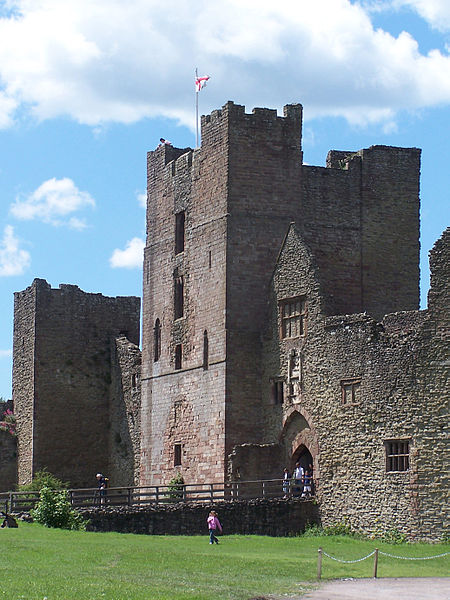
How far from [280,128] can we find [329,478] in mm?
13225

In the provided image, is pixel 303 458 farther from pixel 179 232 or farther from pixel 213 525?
pixel 179 232

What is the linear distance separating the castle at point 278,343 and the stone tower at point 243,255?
2.7 inches

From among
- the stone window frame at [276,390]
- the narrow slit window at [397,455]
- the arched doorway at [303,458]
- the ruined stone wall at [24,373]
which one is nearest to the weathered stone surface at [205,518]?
the arched doorway at [303,458]

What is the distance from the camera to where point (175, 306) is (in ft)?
164

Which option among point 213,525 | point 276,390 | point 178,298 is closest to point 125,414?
point 178,298

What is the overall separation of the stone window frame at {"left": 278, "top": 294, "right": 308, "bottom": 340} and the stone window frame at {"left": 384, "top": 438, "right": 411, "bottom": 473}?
228 inches

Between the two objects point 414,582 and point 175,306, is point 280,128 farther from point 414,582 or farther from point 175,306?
point 414,582

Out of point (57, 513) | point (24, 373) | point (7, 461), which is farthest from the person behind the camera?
point (24, 373)

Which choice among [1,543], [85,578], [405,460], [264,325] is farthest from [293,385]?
[85,578]

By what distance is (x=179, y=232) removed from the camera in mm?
50500

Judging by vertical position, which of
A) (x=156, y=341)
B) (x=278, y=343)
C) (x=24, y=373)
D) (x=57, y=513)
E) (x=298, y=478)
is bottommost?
(x=57, y=513)

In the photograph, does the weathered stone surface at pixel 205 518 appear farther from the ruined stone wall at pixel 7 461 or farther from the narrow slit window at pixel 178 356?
the ruined stone wall at pixel 7 461

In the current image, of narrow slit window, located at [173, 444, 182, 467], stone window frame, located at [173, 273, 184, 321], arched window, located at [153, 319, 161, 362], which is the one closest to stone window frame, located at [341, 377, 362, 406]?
narrow slit window, located at [173, 444, 182, 467]

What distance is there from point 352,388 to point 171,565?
39.2 ft
